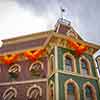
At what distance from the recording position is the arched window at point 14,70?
2105 centimetres

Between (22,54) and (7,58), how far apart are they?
5.17ft

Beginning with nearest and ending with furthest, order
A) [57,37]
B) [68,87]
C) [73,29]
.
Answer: [68,87]
[57,37]
[73,29]

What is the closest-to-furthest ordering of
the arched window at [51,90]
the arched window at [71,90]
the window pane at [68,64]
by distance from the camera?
the arched window at [71,90] < the arched window at [51,90] < the window pane at [68,64]

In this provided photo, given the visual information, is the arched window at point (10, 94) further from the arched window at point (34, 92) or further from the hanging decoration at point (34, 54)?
the hanging decoration at point (34, 54)

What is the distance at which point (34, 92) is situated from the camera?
19234 millimetres

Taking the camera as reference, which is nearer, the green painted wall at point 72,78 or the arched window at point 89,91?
the green painted wall at point 72,78

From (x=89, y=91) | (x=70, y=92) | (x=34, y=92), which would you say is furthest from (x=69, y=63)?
(x=34, y=92)

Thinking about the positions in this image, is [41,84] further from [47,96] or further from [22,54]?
[22,54]

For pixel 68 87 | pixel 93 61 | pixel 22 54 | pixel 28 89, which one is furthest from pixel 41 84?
pixel 93 61

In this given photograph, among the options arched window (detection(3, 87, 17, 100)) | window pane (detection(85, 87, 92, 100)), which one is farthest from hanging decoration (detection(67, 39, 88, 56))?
arched window (detection(3, 87, 17, 100))

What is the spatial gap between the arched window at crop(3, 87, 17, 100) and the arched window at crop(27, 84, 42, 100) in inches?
55.3

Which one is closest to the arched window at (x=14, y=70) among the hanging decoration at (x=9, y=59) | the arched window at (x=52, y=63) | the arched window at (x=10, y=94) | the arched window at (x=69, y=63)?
the hanging decoration at (x=9, y=59)

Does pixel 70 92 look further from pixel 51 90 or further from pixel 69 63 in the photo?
pixel 69 63

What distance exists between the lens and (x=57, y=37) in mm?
19203
